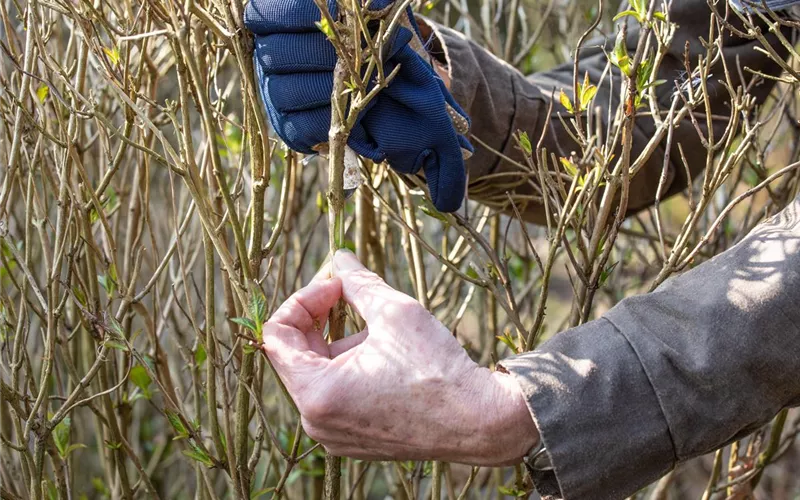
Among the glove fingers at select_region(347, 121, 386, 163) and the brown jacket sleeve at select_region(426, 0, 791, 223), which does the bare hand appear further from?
the brown jacket sleeve at select_region(426, 0, 791, 223)

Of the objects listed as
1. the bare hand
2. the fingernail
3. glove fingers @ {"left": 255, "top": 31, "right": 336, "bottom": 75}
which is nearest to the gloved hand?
glove fingers @ {"left": 255, "top": 31, "right": 336, "bottom": 75}

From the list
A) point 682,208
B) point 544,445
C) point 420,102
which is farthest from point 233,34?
point 682,208

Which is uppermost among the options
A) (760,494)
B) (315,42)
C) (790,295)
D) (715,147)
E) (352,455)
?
(315,42)

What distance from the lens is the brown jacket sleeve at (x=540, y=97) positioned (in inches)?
72.3

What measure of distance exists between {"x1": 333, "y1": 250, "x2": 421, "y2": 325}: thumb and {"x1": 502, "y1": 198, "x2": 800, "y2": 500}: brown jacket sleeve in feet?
0.61

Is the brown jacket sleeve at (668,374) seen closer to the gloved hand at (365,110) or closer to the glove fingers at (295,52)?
the gloved hand at (365,110)

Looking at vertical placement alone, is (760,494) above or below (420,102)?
below

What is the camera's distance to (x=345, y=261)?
1.24m

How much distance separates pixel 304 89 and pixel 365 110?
11 cm

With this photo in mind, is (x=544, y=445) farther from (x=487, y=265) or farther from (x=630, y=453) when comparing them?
(x=487, y=265)

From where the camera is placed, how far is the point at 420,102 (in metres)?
1.39

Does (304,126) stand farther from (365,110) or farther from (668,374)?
(668,374)

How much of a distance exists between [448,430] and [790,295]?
0.50 metres

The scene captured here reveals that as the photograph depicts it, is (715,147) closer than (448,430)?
No
